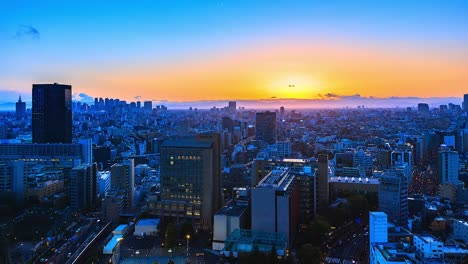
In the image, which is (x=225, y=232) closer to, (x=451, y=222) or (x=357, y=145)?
(x=451, y=222)

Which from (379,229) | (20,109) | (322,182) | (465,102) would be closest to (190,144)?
(322,182)

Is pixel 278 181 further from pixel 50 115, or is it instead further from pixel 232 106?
pixel 232 106

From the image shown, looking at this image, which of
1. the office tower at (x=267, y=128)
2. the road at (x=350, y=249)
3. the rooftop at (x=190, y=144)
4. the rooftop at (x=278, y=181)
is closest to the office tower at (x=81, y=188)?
the rooftop at (x=190, y=144)

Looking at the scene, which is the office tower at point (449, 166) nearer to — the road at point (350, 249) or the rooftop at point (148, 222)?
the road at point (350, 249)

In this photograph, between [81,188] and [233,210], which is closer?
[233,210]

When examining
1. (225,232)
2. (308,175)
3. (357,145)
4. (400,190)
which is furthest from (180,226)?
(357,145)

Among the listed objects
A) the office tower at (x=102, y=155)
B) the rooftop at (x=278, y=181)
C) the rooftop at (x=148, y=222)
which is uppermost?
the rooftop at (x=278, y=181)
